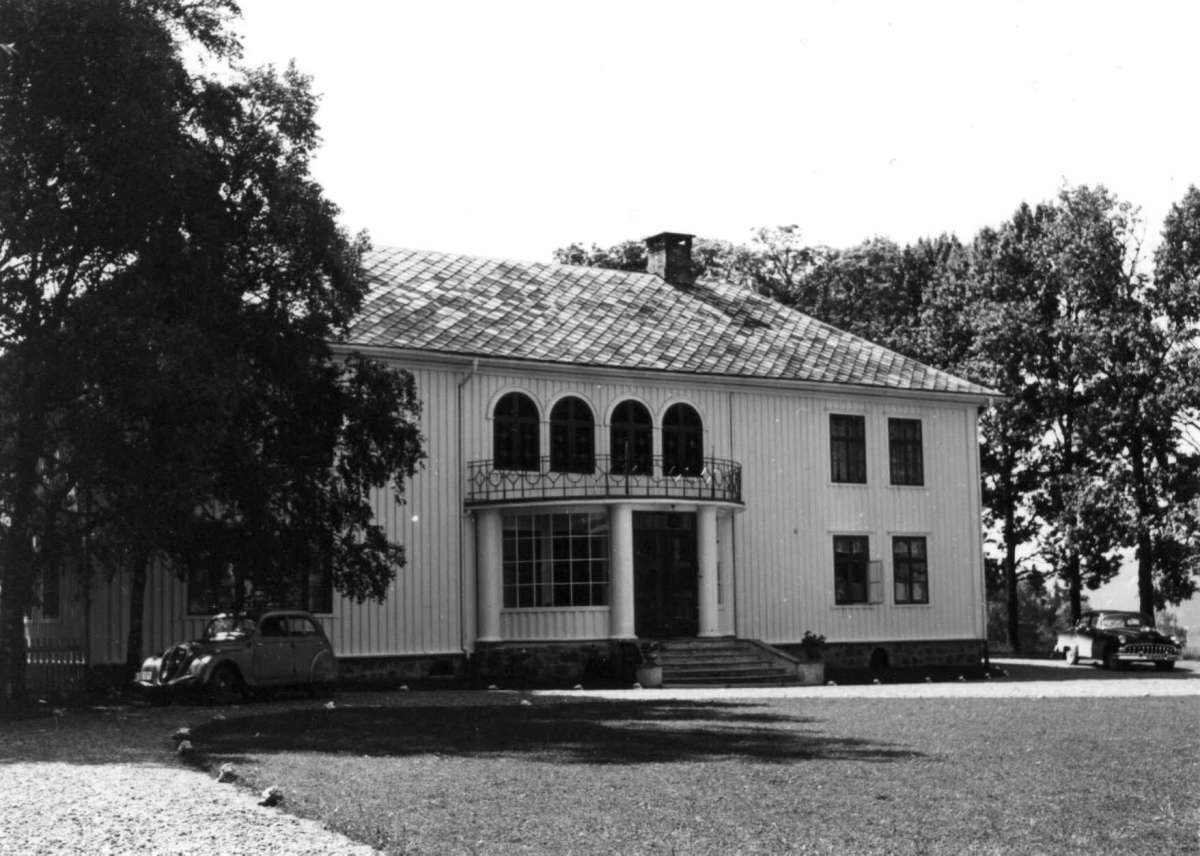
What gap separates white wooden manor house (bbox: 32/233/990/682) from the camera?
29.9m

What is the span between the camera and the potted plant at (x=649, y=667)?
28.8 meters

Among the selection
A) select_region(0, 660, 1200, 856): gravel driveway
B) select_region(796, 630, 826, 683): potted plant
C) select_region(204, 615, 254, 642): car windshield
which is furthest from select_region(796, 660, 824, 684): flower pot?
select_region(204, 615, 254, 642): car windshield

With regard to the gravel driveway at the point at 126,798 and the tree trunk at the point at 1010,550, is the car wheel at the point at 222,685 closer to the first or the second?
the gravel driveway at the point at 126,798

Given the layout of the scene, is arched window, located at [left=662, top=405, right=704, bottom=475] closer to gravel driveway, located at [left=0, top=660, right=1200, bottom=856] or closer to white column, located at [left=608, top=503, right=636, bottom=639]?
white column, located at [left=608, top=503, right=636, bottom=639]

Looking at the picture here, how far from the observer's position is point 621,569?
30.2 metres

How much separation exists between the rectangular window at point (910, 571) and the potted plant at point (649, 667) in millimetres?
7838

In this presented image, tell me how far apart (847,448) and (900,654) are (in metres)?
4.66

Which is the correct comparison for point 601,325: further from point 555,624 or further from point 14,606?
point 14,606

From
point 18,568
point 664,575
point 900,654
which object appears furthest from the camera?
point 900,654

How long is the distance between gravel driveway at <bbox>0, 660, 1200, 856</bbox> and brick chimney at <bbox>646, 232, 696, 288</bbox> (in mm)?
17371

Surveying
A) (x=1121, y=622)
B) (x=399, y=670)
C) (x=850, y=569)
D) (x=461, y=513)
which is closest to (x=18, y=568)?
(x=399, y=670)

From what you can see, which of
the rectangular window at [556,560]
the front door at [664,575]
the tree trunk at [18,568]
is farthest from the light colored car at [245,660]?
the front door at [664,575]

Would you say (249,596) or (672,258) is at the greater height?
(672,258)

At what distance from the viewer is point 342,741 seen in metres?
16.4
